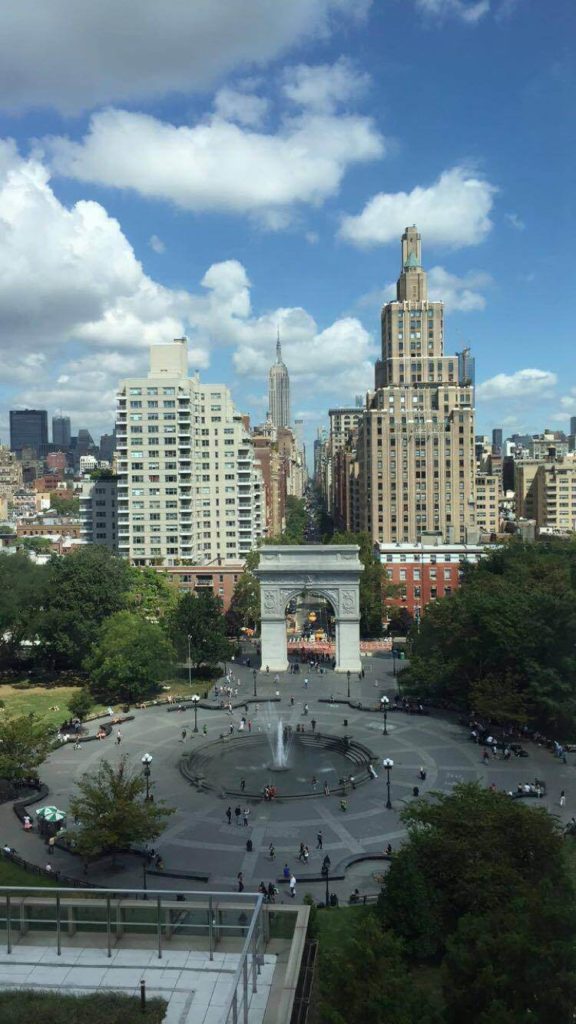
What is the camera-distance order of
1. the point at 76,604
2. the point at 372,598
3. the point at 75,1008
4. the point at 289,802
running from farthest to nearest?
the point at 372,598
the point at 76,604
the point at 289,802
the point at 75,1008

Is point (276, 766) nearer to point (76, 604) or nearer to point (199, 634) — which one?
point (199, 634)

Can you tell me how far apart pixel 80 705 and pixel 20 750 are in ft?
45.5

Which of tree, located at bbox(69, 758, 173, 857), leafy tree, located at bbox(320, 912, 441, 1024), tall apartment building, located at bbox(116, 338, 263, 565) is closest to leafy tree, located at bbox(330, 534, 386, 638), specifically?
tall apartment building, located at bbox(116, 338, 263, 565)

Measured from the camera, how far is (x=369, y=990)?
1775 centimetres

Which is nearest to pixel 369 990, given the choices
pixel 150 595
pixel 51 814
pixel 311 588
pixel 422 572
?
pixel 51 814

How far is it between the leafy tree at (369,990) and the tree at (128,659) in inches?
1695

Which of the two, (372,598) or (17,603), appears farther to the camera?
(372,598)

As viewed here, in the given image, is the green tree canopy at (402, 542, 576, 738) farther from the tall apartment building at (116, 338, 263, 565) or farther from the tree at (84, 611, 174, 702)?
the tall apartment building at (116, 338, 263, 565)

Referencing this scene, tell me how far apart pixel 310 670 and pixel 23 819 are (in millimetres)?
36264

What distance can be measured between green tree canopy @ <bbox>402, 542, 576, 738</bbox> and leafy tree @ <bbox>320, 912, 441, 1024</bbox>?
32004 mm

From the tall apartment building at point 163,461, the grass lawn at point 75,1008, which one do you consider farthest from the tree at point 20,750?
the tall apartment building at point 163,461

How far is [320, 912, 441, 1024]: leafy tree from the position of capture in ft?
56.7

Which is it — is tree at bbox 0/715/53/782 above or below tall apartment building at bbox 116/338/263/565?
below

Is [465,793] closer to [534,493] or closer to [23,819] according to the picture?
[23,819]
